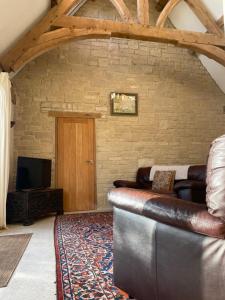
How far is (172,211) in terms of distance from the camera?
4.42ft

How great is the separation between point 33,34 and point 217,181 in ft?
13.0

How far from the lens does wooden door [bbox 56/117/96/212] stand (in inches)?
213

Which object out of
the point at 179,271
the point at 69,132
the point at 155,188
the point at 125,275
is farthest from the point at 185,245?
the point at 69,132

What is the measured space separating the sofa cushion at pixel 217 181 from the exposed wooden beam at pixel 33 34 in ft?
12.3

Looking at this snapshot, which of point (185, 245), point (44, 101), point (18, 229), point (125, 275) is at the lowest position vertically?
point (18, 229)

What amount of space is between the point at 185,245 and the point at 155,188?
3618 mm

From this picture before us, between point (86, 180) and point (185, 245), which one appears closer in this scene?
point (185, 245)

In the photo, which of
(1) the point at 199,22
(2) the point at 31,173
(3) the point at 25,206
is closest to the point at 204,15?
(1) the point at 199,22

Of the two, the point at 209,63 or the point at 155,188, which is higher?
the point at 209,63

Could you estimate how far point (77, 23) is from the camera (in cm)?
428

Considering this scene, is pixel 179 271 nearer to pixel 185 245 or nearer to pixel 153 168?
pixel 185 245

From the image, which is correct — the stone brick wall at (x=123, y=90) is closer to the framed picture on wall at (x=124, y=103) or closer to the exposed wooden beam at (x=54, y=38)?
the framed picture on wall at (x=124, y=103)

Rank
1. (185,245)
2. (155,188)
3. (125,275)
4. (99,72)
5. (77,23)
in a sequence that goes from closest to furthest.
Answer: (185,245) < (125,275) < (77,23) < (155,188) < (99,72)

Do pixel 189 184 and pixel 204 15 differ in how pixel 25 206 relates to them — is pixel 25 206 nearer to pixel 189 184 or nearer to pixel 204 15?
pixel 189 184
